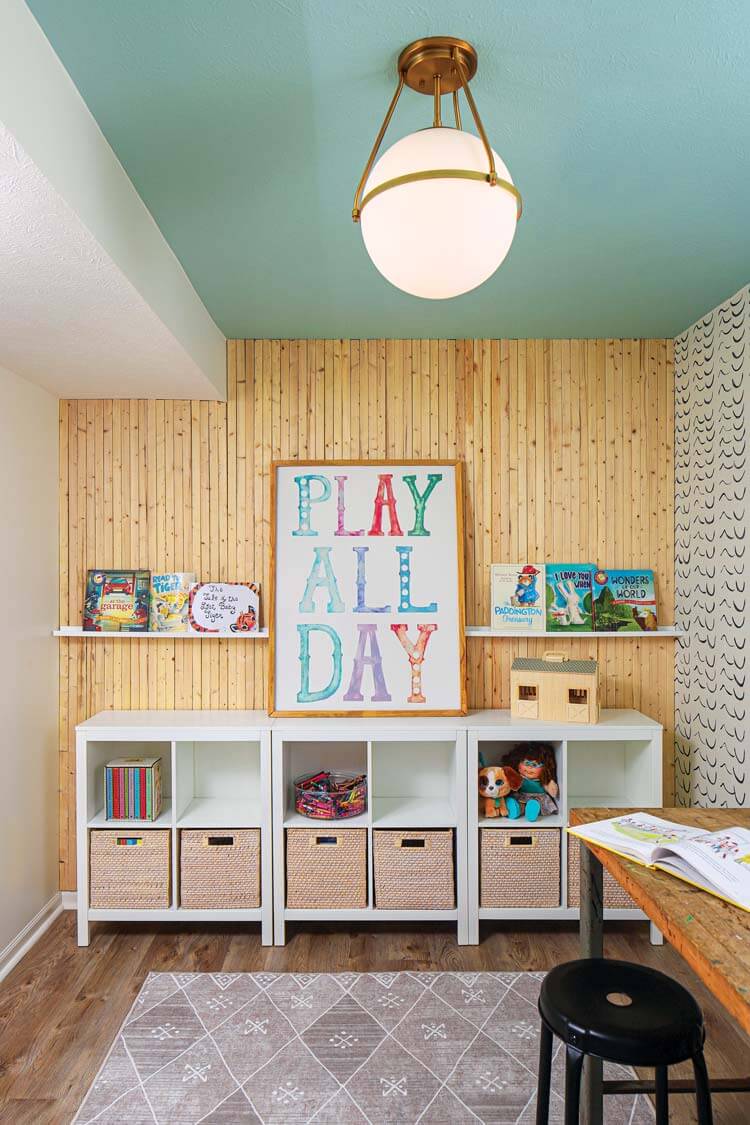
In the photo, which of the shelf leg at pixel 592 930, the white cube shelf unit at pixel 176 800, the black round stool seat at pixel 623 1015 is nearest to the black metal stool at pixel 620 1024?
the black round stool seat at pixel 623 1015

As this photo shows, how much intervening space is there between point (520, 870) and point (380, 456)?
1903mm

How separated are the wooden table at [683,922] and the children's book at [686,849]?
0.07 ft

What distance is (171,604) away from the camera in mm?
3592

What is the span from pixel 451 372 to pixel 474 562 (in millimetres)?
894

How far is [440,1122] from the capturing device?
217 cm

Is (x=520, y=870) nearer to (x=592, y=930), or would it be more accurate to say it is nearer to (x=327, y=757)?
(x=327, y=757)

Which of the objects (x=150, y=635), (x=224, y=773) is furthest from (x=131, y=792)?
(x=150, y=635)

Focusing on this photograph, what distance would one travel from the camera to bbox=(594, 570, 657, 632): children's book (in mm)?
3561

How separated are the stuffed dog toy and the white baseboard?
1.93 m

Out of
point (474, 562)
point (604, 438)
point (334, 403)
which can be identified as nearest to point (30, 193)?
point (334, 403)

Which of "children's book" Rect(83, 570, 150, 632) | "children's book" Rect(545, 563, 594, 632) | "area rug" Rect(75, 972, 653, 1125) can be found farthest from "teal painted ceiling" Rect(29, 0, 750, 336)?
"area rug" Rect(75, 972, 653, 1125)

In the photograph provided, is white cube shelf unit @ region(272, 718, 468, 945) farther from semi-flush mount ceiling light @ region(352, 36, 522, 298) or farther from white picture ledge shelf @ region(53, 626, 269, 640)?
semi-flush mount ceiling light @ region(352, 36, 522, 298)

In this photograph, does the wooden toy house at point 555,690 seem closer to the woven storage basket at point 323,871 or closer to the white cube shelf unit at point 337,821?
the white cube shelf unit at point 337,821

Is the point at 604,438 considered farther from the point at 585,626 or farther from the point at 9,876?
the point at 9,876
